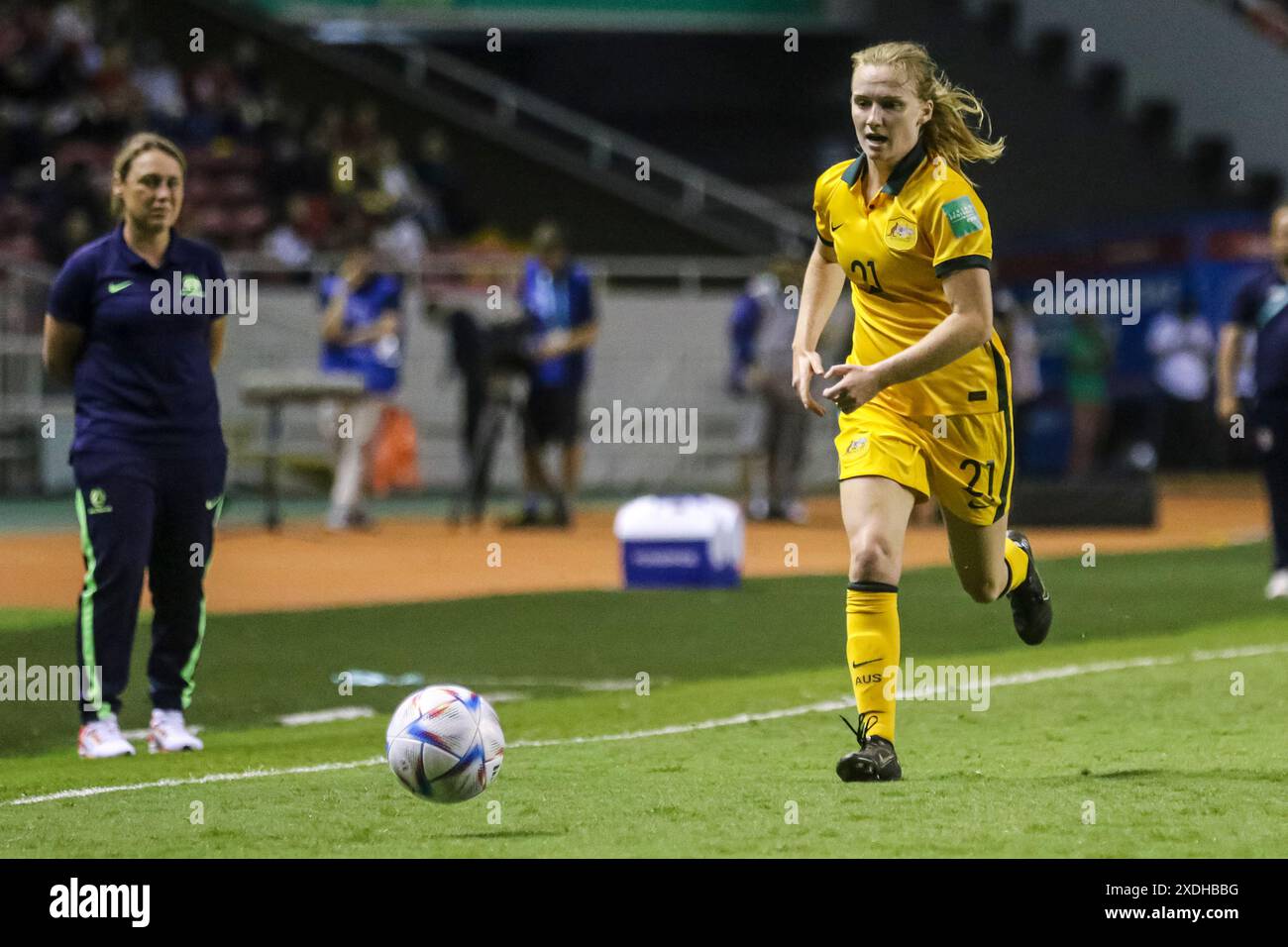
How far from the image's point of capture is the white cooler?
Result: 50.9 ft

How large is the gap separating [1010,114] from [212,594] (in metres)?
22.6

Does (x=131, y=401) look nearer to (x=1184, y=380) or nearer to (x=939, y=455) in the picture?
(x=939, y=455)

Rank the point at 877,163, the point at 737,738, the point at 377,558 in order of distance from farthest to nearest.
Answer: the point at 377,558 → the point at 737,738 → the point at 877,163

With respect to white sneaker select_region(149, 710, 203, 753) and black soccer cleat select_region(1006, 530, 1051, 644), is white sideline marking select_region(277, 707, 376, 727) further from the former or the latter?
black soccer cleat select_region(1006, 530, 1051, 644)

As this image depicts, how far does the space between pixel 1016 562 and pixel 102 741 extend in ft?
12.3

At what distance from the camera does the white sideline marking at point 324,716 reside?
10078 mm

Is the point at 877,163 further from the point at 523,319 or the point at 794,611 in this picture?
the point at 523,319

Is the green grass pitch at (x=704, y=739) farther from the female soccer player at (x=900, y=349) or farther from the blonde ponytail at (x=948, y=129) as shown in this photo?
the blonde ponytail at (x=948, y=129)

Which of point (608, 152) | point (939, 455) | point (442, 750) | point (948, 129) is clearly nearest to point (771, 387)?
point (608, 152)

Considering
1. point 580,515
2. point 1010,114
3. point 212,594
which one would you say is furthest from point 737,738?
point 1010,114

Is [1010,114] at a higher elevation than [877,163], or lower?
higher

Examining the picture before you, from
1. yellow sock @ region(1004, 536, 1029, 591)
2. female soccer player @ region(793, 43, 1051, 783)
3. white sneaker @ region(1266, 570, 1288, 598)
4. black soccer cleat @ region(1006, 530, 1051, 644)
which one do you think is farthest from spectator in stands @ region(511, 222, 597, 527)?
female soccer player @ region(793, 43, 1051, 783)

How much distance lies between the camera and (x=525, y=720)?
9.80 m

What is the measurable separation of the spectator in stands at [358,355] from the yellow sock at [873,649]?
12761 mm
